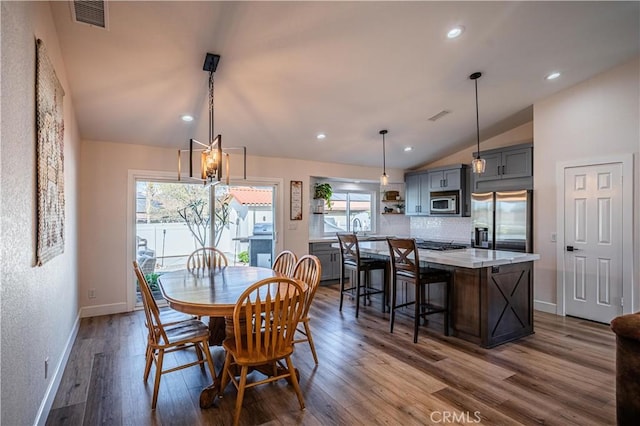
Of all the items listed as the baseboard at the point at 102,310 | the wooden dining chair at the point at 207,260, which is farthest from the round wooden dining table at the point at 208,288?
the baseboard at the point at 102,310

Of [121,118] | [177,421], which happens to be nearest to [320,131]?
[121,118]

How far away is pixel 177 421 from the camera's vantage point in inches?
83.6

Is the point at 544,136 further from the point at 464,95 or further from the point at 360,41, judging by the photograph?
the point at 360,41

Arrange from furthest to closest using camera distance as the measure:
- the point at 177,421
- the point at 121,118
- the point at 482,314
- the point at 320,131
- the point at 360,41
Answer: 1. the point at 320,131
2. the point at 121,118
3. the point at 482,314
4. the point at 360,41
5. the point at 177,421

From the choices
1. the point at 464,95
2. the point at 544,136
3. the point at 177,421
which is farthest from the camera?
the point at 544,136

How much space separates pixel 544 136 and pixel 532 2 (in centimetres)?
235

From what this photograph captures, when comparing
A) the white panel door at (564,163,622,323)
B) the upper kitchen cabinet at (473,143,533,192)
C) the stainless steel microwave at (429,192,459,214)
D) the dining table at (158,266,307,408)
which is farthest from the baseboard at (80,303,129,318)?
the white panel door at (564,163,622,323)

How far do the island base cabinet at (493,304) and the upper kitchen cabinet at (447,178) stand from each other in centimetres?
262

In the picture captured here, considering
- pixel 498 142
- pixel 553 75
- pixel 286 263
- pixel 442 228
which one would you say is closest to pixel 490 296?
pixel 286 263

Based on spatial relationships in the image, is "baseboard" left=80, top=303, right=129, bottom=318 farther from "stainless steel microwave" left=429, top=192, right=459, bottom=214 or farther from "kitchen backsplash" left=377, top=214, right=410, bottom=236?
"stainless steel microwave" left=429, top=192, right=459, bottom=214

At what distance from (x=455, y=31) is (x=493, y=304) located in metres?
2.65

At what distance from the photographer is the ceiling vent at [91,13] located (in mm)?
2275

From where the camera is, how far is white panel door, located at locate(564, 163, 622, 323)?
12.9 ft
